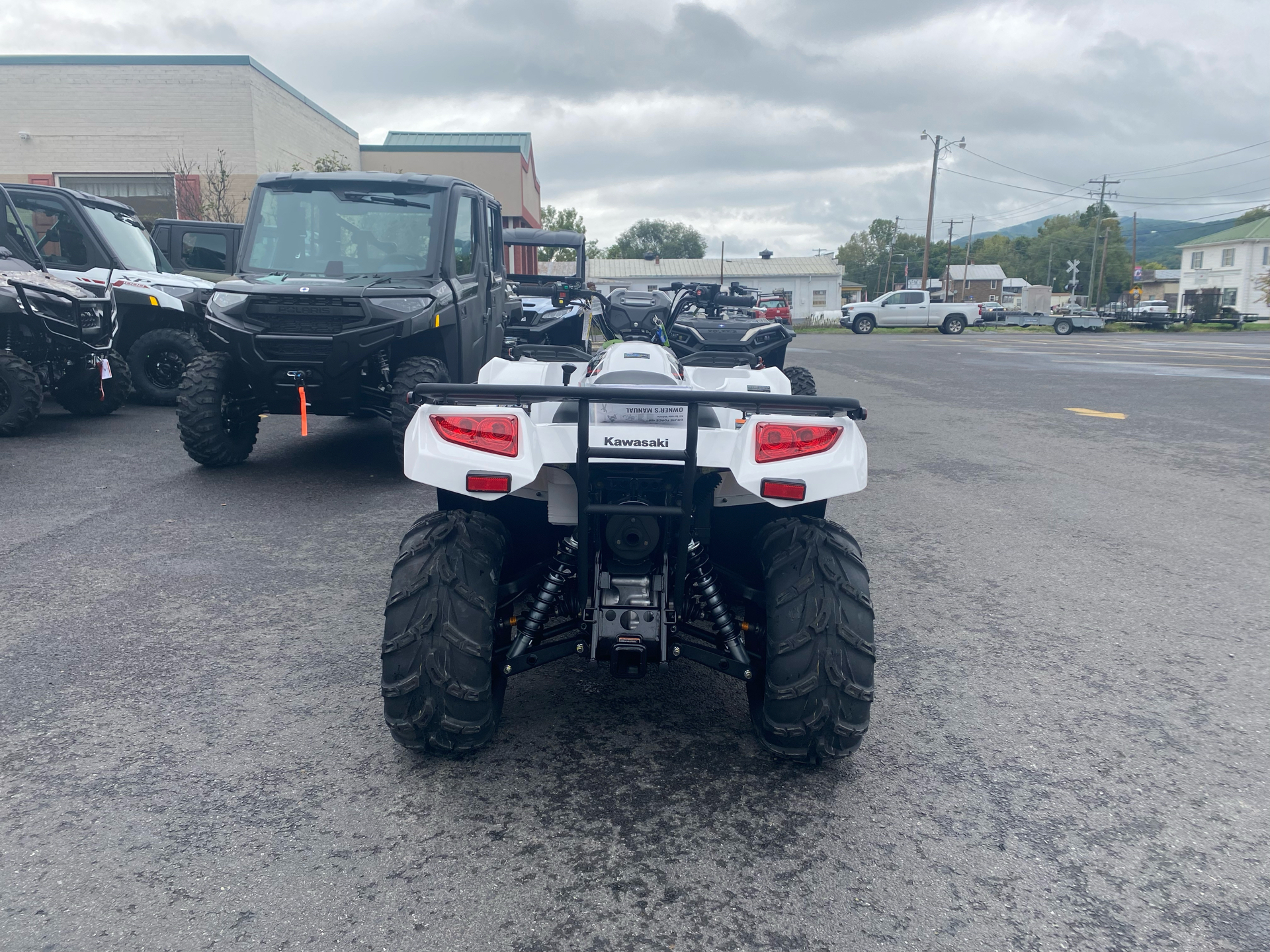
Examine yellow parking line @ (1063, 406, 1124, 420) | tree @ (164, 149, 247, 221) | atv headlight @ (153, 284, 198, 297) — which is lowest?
yellow parking line @ (1063, 406, 1124, 420)

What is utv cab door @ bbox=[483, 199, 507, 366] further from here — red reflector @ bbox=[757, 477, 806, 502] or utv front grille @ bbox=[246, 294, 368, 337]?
red reflector @ bbox=[757, 477, 806, 502]

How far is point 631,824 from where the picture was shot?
286cm

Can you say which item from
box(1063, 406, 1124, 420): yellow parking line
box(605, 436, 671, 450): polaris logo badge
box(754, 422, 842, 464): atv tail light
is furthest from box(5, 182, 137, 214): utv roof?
box(1063, 406, 1124, 420): yellow parking line

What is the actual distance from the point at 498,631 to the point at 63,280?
28.2ft

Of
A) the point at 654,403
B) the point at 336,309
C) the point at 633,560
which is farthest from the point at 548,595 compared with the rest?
the point at 336,309

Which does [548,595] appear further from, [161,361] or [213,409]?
[161,361]

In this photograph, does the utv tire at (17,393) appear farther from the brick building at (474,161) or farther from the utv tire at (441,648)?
the brick building at (474,161)

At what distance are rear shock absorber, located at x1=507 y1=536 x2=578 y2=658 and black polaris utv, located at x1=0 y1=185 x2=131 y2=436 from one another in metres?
7.57

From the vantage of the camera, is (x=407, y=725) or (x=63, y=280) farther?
(x=63, y=280)

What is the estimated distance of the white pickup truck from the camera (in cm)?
4316

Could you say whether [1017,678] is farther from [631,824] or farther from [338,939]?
[338,939]

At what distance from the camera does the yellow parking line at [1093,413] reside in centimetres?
1195

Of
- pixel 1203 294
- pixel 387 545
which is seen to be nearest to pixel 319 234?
pixel 387 545

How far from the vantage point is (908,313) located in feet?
143
